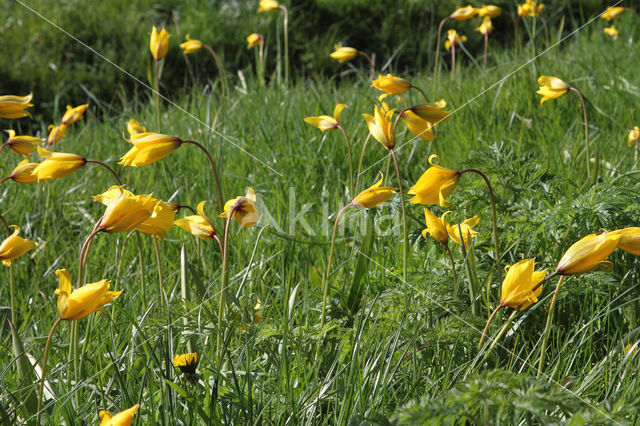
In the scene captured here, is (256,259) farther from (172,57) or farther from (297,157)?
(172,57)

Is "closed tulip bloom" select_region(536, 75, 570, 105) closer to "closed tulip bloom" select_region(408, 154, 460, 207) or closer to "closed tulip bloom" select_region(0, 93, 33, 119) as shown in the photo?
"closed tulip bloom" select_region(408, 154, 460, 207)

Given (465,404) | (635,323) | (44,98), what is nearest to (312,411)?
(465,404)

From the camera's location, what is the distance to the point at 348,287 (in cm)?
177


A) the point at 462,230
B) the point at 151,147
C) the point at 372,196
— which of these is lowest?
the point at 462,230

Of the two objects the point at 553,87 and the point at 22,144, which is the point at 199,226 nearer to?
the point at 22,144

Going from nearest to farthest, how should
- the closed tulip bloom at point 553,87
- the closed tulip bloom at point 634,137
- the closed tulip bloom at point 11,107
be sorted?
the closed tulip bloom at point 11,107, the closed tulip bloom at point 553,87, the closed tulip bloom at point 634,137

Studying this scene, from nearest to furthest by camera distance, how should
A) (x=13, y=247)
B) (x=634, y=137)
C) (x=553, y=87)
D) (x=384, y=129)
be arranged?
(x=13, y=247)
(x=384, y=129)
(x=553, y=87)
(x=634, y=137)

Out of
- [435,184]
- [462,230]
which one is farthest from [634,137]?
[435,184]

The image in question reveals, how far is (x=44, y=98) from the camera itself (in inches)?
189

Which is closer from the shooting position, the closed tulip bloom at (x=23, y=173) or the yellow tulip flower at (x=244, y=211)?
the yellow tulip flower at (x=244, y=211)

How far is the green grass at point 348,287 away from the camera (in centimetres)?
120

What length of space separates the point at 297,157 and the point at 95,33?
332 centimetres

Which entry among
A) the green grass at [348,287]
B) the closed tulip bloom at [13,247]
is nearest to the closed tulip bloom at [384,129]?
the green grass at [348,287]

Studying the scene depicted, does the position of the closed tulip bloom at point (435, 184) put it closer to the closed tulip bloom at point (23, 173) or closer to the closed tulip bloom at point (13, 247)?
the closed tulip bloom at point (13, 247)
